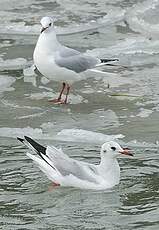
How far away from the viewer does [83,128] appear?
8.62m

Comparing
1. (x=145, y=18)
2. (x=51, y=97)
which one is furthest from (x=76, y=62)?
(x=145, y=18)

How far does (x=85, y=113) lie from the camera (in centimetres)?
920

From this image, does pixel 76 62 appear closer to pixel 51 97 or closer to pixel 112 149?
pixel 51 97

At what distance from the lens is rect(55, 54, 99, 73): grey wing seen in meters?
9.80

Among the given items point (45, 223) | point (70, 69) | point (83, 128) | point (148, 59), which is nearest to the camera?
point (45, 223)

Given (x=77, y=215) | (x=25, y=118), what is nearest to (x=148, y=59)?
(x=25, y=118)

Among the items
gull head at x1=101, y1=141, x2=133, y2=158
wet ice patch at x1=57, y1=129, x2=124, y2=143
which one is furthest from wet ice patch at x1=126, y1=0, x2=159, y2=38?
gull head at x1=101, y1=141, x2=133, y2=158

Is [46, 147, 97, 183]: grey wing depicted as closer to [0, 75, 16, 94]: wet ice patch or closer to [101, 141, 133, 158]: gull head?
[101, 141, 133, 158]: gull head

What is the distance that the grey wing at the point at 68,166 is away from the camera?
7.04 meters

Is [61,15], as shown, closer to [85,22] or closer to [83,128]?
[85,22]

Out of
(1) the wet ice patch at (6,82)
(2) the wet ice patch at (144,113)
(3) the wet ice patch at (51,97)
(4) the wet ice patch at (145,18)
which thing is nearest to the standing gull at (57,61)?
(3) the wet ice patch at (51,97)

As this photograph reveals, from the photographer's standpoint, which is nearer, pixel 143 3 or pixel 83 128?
pixel 83 128

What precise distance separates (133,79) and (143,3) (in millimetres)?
4619

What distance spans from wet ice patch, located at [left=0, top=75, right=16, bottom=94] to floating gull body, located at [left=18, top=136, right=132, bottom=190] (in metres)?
3.00
